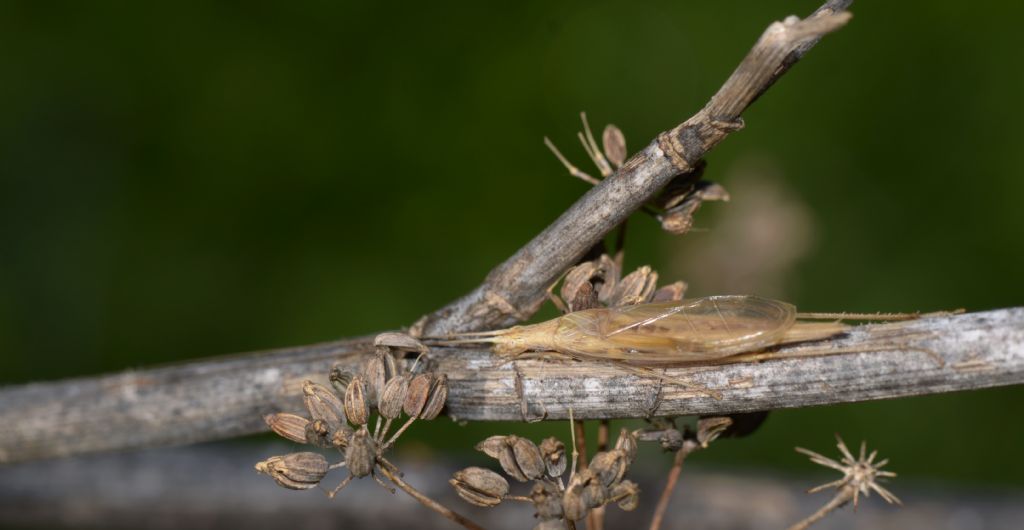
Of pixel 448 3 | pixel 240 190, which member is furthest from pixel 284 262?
pixel 448 3

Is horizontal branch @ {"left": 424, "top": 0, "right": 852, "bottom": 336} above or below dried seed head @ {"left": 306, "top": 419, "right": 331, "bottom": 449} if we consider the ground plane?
above

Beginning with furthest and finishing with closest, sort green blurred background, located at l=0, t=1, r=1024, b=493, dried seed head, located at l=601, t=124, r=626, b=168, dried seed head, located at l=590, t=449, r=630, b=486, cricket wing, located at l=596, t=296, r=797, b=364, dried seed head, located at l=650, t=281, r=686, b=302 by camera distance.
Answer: green blurred background, located at l=0, t=1, r=1024, b=493
dried seed head, located at l=601, t=124, r=626, b=168
dried seed head, located at l=650, t=281, r=686, b=302
cricket wing, located at l=596, t=296, r=797, b=364
dried seed head, located at l=590, t=449, r=630, b=486

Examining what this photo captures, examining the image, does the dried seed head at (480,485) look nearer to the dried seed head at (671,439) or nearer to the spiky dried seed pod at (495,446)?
the spiky dried seed pod at (495,446)

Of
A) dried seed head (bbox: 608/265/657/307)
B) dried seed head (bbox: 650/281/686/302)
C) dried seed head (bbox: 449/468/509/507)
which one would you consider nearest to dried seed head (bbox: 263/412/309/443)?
dried seed head (bbox: 449/468/509/507)

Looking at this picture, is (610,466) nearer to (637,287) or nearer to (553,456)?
(553,456)

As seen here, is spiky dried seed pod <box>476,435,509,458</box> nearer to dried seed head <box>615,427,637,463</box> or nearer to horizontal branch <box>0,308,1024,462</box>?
horizontal branch <box>0,308,1024,462</box>

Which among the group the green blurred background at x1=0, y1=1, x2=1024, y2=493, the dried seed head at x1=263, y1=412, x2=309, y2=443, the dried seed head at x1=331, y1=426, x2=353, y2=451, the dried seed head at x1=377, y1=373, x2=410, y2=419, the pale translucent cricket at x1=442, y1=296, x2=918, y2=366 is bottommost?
the dried seed head at x1=331, y1=426, x2=353, y2=451

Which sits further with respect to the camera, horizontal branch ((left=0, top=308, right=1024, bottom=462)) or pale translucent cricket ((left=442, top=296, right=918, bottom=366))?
pale translucent cricket ((left=442, top=296, right=918, bottom=366))
